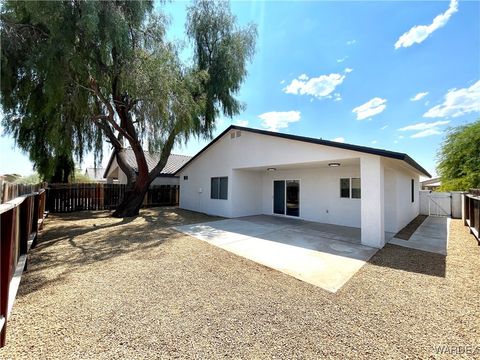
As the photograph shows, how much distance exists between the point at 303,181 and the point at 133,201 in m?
8.98

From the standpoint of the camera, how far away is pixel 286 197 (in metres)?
11.5

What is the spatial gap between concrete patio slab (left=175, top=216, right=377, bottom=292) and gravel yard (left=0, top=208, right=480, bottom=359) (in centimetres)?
33

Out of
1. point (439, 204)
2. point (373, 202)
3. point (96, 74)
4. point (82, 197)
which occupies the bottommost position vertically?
point (439, 204)

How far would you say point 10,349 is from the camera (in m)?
2.28

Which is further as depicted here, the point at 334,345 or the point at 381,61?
the point at 381,61

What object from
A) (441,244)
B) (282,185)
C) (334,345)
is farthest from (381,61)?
(334,345)

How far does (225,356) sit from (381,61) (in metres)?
12.6

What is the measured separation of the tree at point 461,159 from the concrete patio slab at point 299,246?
39.6ft

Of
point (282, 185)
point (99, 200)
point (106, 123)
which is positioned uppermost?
point (106, 123)

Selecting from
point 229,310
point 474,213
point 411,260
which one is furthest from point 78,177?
point 474,213

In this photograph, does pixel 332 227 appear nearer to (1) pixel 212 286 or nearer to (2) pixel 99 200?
(1) pixel 212 286

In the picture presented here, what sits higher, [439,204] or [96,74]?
[96,74]

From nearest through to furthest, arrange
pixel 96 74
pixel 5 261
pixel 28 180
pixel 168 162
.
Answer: pixel 5 261
pixel 96 74
pixel 28 180
pixel 168 162

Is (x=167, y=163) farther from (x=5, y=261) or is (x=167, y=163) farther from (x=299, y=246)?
(x=5, y=261)
